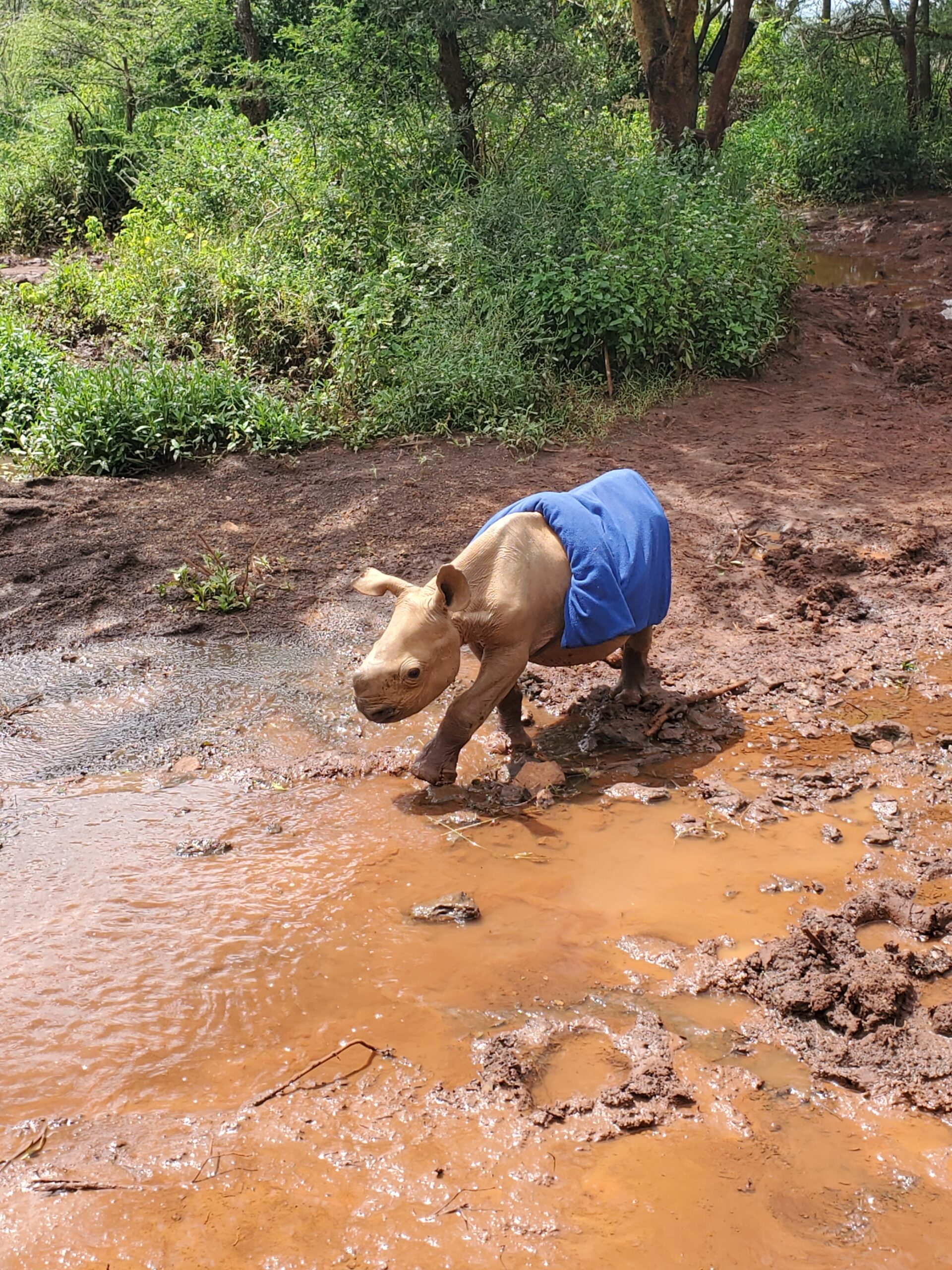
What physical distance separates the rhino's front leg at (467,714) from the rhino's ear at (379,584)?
0.50 metres

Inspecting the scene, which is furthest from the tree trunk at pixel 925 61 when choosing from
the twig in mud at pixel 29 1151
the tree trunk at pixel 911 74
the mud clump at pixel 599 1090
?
the twig in mud at pixel 29 1151

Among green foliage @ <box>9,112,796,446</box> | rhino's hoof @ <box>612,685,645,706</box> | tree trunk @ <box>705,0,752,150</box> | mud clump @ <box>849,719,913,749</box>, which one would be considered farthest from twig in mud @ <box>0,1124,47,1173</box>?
tree trunk @ <box>705,0,752,150</box>

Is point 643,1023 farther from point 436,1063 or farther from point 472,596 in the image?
point 472,596

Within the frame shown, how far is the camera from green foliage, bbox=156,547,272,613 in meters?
6.68

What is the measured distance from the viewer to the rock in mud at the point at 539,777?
471cm

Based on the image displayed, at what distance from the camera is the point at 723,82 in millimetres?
14367

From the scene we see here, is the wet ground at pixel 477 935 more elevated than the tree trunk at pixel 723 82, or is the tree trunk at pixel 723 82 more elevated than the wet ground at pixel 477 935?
the tree trunk at pixel 723 82

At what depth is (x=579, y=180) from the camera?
1116 centimetres

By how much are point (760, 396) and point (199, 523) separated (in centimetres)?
556

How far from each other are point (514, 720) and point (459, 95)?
32.7ft

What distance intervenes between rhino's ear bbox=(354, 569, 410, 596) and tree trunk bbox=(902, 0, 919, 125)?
56.1 feet

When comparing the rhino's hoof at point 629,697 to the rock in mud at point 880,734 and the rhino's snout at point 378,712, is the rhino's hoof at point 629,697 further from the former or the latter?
the rhino's snout at point 378,712

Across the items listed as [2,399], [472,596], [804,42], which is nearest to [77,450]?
[2,399]

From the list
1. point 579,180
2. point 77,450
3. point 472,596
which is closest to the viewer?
point 472,596
